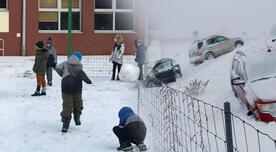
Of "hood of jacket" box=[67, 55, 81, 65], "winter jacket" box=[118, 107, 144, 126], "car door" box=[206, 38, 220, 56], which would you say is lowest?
"winter jacket" box=[118, 107, 144, 126]

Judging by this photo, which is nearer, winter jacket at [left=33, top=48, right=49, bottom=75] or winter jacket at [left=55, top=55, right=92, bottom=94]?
winter jacket at [left=55, top=55, right=92, bottom=94]

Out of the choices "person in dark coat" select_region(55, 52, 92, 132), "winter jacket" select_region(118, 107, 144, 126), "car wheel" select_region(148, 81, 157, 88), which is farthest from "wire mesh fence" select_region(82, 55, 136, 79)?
"winter jacket" select_region(118, 107, 144, 126)

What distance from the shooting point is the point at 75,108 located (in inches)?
358

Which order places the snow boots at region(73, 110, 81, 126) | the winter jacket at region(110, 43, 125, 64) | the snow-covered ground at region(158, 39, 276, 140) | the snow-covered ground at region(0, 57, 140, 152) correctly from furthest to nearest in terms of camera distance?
the winter jacket at region(110, 43, 125, 64)
the snow boots at region(73, 110, 81, 126)
the snow-covered ground at region(158, 39, 276, 140)
the snow-covered ground at region(0, 57, 140, 152)

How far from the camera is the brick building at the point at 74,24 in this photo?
2588 centimetres

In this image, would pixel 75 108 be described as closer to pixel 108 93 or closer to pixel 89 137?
pixel 89 137

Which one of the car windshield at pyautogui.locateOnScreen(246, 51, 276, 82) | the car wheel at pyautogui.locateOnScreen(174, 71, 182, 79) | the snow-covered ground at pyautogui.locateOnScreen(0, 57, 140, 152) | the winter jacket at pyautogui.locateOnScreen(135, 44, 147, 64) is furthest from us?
the car wheel at pyautogui.locateOnScreen(174, 71, 182, 79)

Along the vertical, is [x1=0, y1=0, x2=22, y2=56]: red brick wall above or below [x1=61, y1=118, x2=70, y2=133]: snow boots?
above

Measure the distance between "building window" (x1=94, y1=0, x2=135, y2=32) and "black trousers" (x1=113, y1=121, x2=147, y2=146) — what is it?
18977 mm

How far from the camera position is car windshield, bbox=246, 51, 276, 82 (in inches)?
380

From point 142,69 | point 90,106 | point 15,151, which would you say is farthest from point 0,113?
point 142,69

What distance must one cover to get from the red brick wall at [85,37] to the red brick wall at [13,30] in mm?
492

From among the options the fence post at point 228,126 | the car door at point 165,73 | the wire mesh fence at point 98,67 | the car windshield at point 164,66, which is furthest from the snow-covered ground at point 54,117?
the fence post at point 228,126

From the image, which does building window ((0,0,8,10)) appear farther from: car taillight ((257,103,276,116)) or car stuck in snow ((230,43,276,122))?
car taillight ((257,103,276,116))
